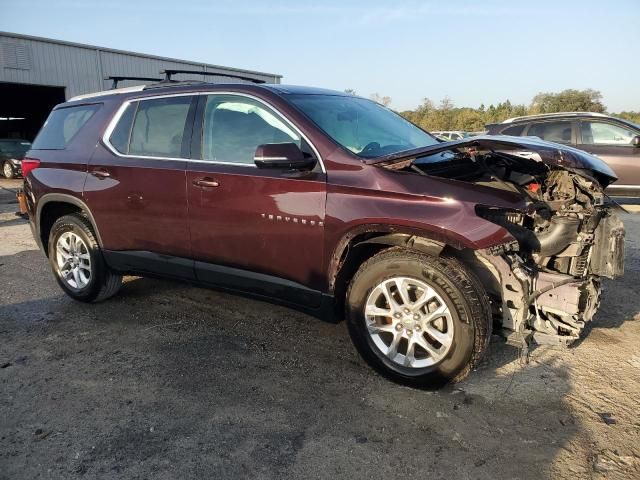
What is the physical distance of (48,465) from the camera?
2.41 meters

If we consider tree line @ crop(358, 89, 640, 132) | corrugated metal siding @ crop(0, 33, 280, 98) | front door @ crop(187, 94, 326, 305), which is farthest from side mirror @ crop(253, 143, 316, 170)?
tree line @ crop(358, 89, 640, 132)

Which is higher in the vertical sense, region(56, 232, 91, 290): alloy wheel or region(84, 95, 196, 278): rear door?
region(84, 95, 196, 278): rear door

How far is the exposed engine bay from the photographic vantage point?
9.42 ft

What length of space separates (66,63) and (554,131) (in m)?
19.0

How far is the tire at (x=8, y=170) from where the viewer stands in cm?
1780

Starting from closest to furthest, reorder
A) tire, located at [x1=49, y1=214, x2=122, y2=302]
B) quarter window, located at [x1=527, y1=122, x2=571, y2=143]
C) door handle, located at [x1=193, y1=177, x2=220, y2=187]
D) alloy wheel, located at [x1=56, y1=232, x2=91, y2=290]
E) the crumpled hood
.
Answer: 1. the crumpled hood
2. door handle, located at [x1=193, y1=177, x2=220, y2=187]
3. tire, located at [x1=49, y1=214, x2=122, y2=302]
4. alloy wheel, located at [x1=56, y1=232, x2=91, y2=290]
5. quarter window, located at [x1=527, y1=122, x2=571, y2=143]

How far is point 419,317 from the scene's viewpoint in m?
2.98

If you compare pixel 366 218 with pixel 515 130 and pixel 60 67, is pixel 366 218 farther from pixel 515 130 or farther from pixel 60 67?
pixel 60 67

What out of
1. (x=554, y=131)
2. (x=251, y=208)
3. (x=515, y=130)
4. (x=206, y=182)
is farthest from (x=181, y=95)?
(x=554, y=131)

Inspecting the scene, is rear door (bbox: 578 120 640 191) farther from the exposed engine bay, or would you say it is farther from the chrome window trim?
the chrome window trim

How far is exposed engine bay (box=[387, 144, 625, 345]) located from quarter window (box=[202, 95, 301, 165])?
0.93 m

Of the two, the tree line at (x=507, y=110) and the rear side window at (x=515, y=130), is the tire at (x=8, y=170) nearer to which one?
the rear side window at (x=515, y=130)

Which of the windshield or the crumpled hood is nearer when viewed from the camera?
the crumpled hood

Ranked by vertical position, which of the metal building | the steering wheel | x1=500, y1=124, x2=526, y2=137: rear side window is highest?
the metal building
